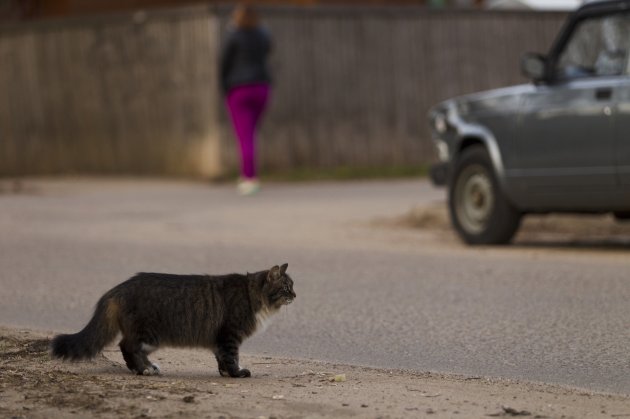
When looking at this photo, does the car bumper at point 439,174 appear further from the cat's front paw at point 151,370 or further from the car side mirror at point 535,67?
the cat's front paw at point 151,370

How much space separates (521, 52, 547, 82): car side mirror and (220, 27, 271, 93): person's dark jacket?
24.3ft

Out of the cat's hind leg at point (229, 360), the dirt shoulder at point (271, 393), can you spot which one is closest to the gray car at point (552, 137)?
the dirt shoulder at point (271, 393)

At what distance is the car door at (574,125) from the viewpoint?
40.8 ft

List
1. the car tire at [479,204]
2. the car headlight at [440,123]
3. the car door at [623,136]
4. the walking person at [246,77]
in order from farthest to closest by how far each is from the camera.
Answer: the walking person at [246,77] < the car headlight at [440,123] < the car tire at [479,204] < the car door at [623,136]

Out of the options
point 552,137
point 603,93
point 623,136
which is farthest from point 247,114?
point 623,136

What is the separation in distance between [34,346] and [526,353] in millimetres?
2663

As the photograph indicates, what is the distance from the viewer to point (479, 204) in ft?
45.7

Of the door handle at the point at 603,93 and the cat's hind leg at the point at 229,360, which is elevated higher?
the door handle at the point at 603,93

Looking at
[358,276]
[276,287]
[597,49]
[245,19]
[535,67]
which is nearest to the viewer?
[276,287]

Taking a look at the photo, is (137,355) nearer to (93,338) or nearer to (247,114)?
(93,338)

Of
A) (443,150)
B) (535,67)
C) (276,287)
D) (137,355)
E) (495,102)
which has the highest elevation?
(535,67)

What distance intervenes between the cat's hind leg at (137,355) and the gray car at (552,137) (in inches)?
237

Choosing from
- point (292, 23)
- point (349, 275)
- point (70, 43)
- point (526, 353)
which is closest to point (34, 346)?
point (526, 353)

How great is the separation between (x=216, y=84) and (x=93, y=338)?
15469mm
